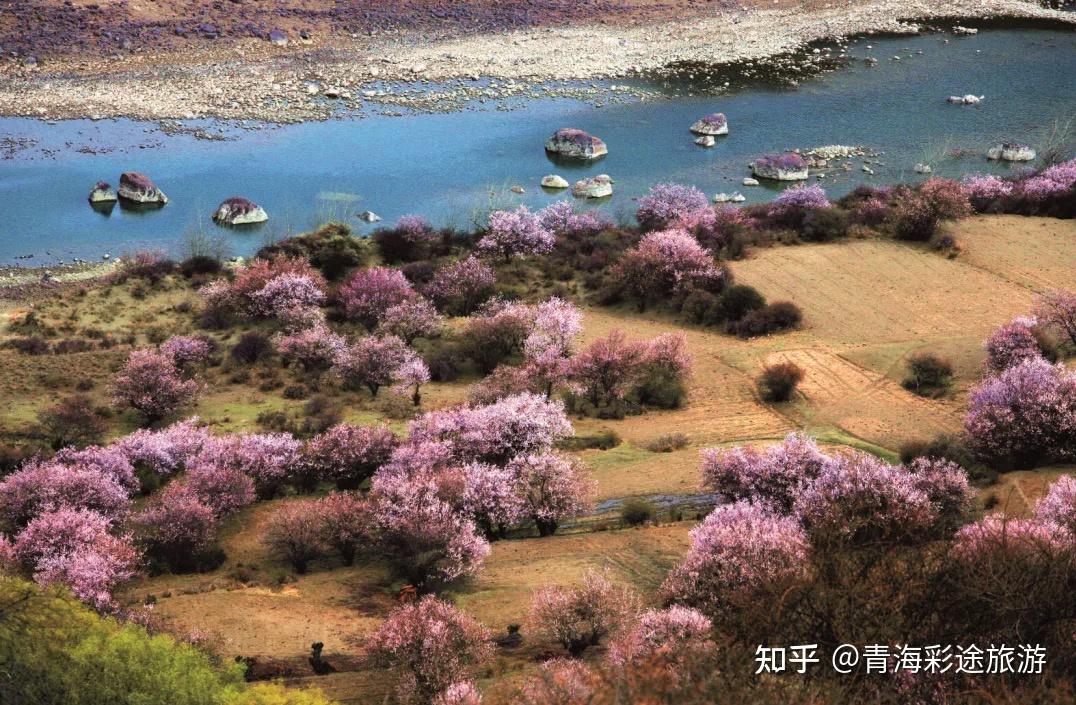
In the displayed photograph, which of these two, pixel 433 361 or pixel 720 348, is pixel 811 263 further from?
pixel 433 361

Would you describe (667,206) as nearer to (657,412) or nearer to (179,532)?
(657,412)

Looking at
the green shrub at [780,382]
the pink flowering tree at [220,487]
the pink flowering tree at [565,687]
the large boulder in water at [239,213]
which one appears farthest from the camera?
the large boulder in water at [239,213]

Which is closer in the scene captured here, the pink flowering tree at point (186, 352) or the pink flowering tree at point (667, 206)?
the pink flowering tree at point (186, 352)

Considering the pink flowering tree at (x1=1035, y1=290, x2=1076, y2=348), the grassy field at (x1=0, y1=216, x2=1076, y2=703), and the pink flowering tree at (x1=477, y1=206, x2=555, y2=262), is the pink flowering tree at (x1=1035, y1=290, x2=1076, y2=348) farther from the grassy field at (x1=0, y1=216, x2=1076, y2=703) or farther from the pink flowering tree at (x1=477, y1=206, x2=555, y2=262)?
the pink flowering tree at (x1=477, y1=206, x2=555, y2=262)

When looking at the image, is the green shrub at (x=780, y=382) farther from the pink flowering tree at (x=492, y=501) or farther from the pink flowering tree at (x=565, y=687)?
the pink flowering tree at (x=565, y=687)

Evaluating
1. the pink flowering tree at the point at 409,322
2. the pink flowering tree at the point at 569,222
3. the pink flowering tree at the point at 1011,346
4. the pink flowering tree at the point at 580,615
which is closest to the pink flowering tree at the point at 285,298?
the pink flowering tree at the point at 409,322

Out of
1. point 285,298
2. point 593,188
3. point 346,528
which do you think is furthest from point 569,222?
point 346,528
